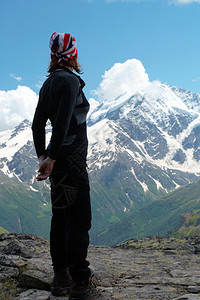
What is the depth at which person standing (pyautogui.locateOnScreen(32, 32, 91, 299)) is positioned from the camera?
19.2 feet

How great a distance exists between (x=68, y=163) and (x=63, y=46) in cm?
241

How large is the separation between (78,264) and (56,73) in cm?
381

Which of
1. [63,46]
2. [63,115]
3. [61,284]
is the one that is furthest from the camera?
[61,284]

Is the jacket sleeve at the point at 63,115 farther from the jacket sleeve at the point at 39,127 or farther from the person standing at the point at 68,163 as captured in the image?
the jacket sleeve at the point at 39,127

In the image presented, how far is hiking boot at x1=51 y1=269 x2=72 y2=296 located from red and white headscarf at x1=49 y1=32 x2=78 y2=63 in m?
→ 4.53

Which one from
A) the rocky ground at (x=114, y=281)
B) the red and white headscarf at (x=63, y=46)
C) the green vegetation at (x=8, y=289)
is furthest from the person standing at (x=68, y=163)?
the green vegetation at (x=8, y=289)

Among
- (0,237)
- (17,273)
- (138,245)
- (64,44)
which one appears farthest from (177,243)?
(64,44)

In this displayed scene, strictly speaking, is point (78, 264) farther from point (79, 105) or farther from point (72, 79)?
point (72, 79)

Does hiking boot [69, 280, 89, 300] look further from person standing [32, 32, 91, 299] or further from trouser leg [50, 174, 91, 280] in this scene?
trouser leg [50, 174, 91, 280]

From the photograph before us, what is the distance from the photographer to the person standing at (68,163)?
585 centimetres

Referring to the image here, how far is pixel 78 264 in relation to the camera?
597 cm

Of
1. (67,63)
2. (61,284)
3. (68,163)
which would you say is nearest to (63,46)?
(67,63)

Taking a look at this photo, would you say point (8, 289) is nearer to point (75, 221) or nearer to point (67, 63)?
point (75, 221)

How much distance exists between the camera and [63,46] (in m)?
6.32
